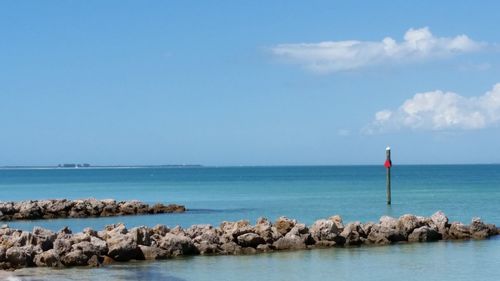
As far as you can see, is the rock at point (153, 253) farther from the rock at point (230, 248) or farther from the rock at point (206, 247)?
the rock at point (230, 248)

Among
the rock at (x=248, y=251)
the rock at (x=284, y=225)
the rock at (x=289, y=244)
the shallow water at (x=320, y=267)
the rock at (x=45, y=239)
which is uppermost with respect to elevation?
the rock at (x=284, y=225)

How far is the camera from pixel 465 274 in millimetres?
22000

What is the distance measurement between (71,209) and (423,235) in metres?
21.6

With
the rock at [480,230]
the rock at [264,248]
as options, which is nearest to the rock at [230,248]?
the rock at [264,248]

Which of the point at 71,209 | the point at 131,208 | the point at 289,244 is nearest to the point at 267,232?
the point at 289,244

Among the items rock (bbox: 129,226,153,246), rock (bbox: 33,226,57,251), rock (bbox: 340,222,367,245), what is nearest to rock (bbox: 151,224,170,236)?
rock (bbox: 129,226,153,246)

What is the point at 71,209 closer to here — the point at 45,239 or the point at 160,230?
the point at 160,230

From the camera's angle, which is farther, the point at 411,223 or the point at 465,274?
the point at 411,223

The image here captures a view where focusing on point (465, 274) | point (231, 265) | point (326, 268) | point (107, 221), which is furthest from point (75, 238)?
point (107, 221)

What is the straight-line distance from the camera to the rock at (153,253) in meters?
24.2

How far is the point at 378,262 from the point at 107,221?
19.9 m

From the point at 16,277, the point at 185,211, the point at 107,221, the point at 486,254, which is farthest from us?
the point at 185,211

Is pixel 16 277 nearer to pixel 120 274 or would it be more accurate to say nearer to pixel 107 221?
pixel 120 274

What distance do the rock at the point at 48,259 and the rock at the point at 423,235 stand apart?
12.1 meters
